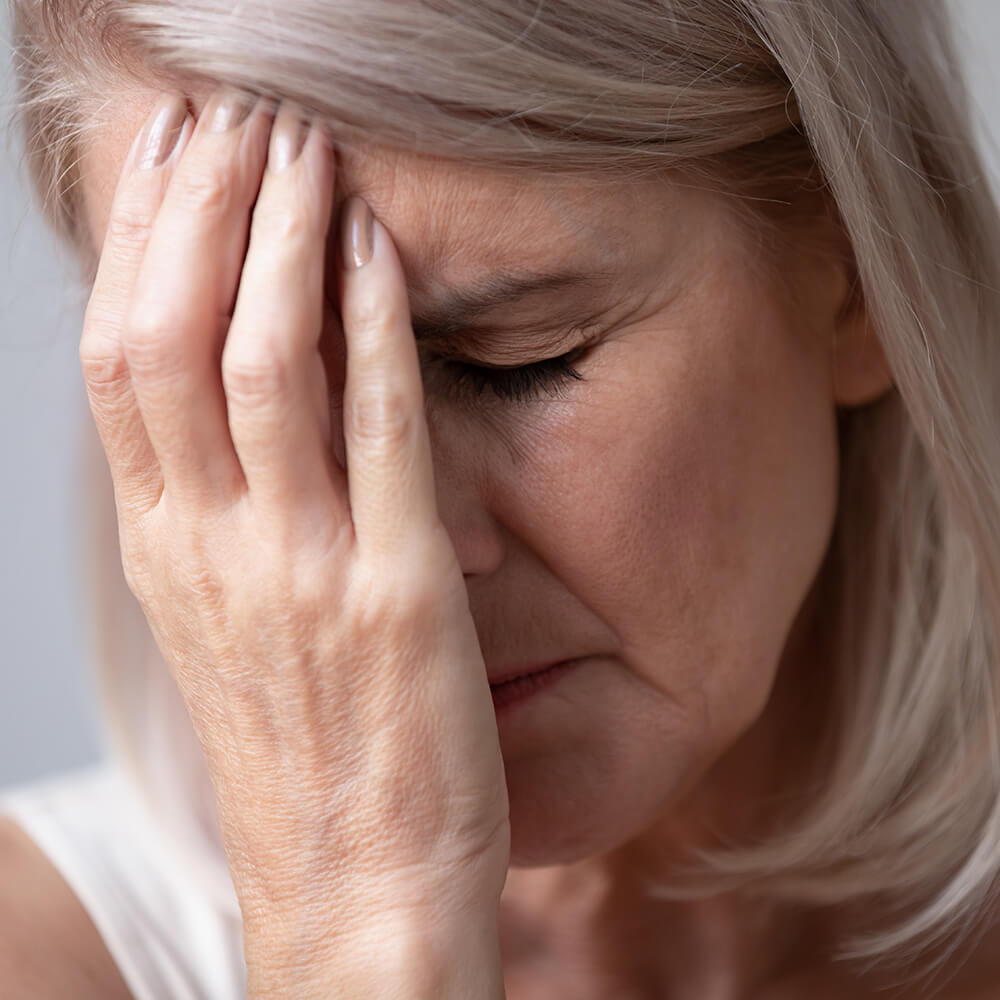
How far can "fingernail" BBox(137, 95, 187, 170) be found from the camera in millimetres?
1014

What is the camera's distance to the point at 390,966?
102cm

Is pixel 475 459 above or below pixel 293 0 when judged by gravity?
below

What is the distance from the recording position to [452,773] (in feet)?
3.41

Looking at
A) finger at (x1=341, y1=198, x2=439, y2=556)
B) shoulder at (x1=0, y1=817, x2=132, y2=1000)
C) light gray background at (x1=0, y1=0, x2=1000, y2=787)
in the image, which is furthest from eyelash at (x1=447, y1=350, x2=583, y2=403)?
light gray background at (x1=0, y1=0, x2=1000, y2=787)

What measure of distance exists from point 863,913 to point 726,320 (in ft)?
2.66

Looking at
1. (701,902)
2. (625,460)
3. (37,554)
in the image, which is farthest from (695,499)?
(37,554)

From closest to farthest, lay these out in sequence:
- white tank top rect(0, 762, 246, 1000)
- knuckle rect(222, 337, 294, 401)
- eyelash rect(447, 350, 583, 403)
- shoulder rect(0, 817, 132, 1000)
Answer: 1. knuckle rect(222, 337, 294, 401)
2. eyelash rect(447, 350, 583, 403)
3. shoulder rect(0, 817, 132, 1000)
4. white tank top rect(0, 762, 246, 1000)

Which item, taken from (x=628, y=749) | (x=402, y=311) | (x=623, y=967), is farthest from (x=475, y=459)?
(x=623, y=967)

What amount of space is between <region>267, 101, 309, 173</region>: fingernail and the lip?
1.56ft

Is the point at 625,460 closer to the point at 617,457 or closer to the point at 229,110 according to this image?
the point at 617,457

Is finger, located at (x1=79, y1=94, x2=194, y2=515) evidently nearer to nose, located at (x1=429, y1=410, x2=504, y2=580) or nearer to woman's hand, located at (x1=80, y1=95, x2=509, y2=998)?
woman's hand, located at (x1=80, y1=95, x2=509, y2=998)

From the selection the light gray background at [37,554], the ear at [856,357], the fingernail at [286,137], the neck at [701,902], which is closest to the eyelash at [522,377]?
the fingernail at [286,137]

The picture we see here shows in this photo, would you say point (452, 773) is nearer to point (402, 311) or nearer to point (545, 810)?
point (545, 810)

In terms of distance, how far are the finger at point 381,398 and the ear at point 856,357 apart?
1.67 ft
